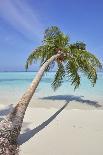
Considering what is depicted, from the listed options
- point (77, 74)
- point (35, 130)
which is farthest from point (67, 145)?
point (77, 74)

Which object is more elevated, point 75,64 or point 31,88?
point 75,64

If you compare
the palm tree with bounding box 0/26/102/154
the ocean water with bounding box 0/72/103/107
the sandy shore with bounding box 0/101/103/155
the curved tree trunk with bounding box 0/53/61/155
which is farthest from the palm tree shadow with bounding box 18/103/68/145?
the ocean water with bounding box 0/72/103/107

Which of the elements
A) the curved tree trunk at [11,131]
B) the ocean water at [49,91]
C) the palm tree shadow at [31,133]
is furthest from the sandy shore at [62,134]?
the ocean water at [49,91]

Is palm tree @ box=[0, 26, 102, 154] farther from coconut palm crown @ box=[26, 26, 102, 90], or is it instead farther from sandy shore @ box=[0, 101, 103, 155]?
sandy shore @ box=[0, 101, 103, 155]

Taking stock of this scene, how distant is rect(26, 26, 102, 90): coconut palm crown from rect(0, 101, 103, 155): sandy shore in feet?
6.66

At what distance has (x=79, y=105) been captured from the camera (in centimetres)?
1848

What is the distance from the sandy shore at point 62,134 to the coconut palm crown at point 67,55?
203 cm

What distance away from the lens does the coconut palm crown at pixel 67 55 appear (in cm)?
1395

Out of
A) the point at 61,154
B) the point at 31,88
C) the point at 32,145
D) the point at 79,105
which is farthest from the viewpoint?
the point at 79,105

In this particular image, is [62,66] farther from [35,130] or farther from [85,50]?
[35,130]

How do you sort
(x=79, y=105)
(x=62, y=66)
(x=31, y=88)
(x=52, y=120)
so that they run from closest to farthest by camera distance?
(x=31, y=88)
(x=52, y=120)
(x=62, y=66)
(x=79, y=105)

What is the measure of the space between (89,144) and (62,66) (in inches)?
251

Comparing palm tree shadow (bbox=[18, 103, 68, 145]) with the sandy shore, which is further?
palm tree shadow (bbox=[18, 103, 68, 145])

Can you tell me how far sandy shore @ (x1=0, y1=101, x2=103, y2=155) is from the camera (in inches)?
326
